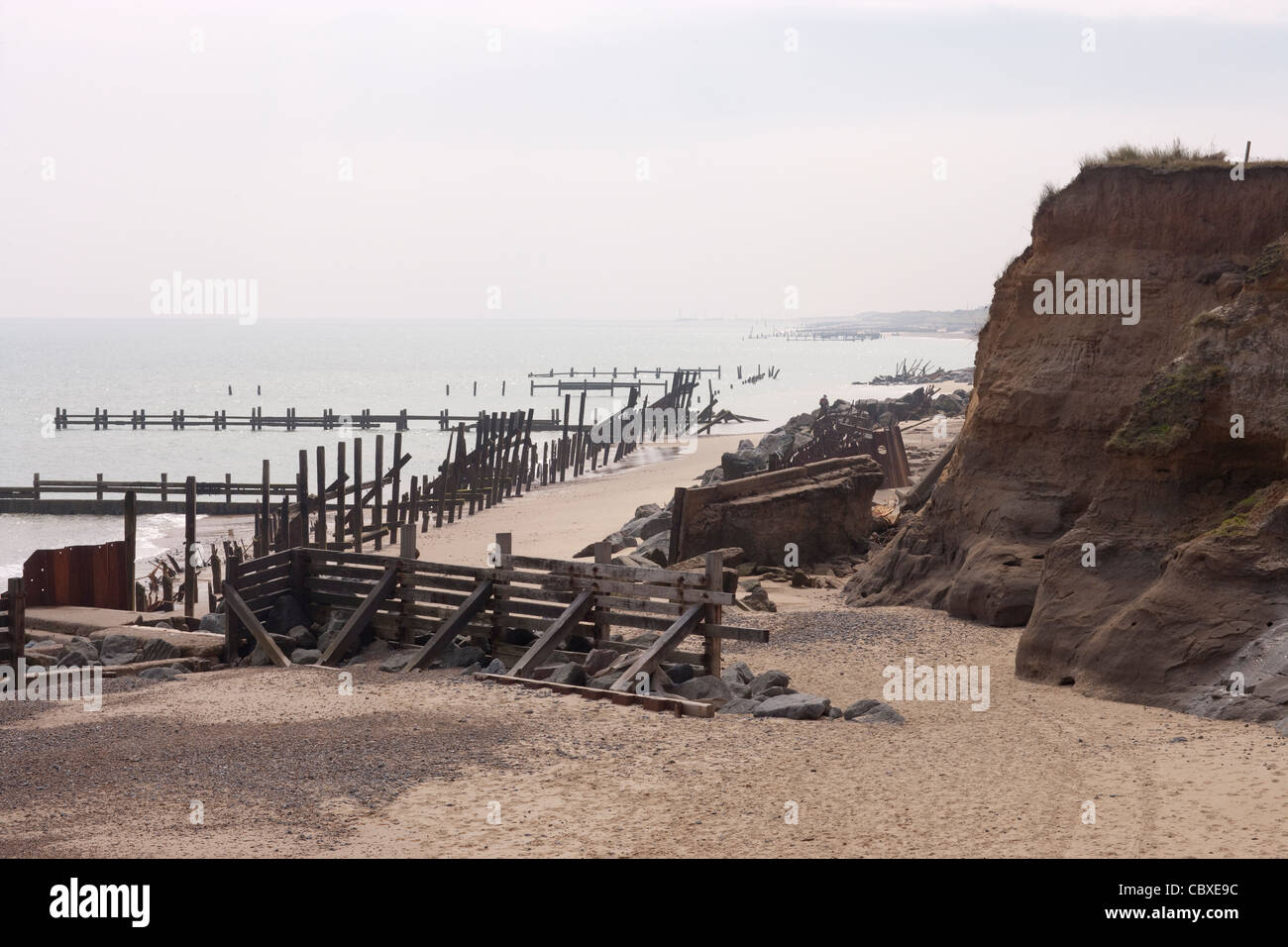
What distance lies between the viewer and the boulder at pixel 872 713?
10984 mm

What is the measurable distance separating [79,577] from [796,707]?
40.5ft

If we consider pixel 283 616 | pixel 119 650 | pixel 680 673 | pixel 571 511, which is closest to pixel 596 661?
pixel 680 673

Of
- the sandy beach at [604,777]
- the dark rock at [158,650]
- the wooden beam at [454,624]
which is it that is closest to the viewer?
the sandy beach at [604,777]

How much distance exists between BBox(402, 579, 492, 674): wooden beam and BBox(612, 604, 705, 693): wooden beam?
7.59ft

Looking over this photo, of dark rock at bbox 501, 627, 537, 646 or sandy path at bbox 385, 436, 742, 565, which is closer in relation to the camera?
dark rock at bbox 501, 627, 537, 646

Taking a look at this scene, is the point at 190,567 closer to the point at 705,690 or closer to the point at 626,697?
the point at 626,697

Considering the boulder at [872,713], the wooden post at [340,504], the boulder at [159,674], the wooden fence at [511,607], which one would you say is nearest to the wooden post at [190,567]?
the wooden post at [340,504]

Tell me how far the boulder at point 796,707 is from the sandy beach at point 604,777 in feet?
0.55

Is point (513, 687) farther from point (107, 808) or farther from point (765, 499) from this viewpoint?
point (765, 499)

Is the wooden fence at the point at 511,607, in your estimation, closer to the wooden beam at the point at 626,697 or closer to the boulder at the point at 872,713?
the wooden beam at the point at 626,697

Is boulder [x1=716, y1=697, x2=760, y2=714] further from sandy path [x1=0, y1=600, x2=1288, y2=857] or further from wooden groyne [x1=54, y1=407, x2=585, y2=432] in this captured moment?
wooden groyne [x1=54, y1=407, x2=585, y2=432]

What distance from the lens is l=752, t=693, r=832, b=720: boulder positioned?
36.4ft

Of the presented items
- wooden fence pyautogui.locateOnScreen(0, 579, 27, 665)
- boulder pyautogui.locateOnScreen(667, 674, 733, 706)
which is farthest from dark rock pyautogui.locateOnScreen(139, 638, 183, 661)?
boulder pyautogui.locateOnScreen(667, 674, 733, 706)
